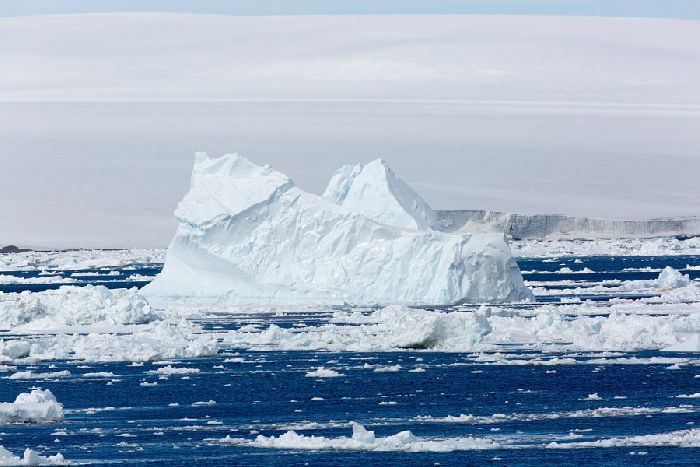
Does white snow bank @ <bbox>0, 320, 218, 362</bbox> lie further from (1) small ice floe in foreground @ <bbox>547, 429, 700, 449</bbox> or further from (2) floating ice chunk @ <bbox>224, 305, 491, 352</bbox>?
(1) small ice floe in foreground @ <bbox>547, 429, 700, 449</bbox>

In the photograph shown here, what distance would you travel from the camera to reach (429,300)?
4481 centimetres

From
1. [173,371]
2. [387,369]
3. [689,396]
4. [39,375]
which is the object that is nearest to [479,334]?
[387,369]

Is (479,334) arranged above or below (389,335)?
above

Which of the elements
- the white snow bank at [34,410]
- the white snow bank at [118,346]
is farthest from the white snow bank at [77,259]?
the white snow bank at [34,410]

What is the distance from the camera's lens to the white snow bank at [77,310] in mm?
40656

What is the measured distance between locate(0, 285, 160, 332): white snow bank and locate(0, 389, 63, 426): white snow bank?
1448 cm

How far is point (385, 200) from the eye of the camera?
51.6 meters

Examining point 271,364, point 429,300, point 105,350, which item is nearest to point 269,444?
point 271,364

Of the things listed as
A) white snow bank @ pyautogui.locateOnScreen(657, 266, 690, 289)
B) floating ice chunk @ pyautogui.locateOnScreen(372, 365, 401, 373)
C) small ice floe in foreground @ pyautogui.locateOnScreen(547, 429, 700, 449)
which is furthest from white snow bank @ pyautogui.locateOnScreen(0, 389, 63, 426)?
white snow bank @ pyautogui.locateOnScreen(657, 266, 690, 289)

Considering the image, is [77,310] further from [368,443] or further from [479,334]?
[368,443]

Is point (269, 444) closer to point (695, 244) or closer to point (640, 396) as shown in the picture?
point (640, 396)

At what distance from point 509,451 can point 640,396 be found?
5.90 meters

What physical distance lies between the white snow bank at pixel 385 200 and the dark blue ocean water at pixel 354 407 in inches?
630

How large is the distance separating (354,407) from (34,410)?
5.49m
